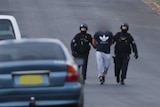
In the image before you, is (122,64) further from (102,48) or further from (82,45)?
(82,45)

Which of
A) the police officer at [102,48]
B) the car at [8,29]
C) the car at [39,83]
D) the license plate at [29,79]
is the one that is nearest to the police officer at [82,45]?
the police officer at [102,48]

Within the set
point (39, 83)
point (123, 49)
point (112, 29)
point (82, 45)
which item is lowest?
point (39, 83)

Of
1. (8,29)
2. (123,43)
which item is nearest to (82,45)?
(123,43)

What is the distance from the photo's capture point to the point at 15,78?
1324 cm

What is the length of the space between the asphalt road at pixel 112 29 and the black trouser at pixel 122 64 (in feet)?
1.24

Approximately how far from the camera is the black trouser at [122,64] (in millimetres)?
23516

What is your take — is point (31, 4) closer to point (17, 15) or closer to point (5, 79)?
point (17, 15)

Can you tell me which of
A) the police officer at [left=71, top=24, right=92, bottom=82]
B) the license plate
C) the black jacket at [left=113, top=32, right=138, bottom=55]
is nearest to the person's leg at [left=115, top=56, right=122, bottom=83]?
the black jacket at [left=113, top=32, right=138, bottom=55]

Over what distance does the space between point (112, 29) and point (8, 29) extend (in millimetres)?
20932

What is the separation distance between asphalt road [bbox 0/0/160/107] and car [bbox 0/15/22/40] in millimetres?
2370

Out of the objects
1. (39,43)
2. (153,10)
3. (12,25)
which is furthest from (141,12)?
(39,43)

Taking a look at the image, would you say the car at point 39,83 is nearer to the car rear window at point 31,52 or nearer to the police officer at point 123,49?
the car rear window at point 31,52

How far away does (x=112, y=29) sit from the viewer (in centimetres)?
4019

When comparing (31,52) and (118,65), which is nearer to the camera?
(31,52)
